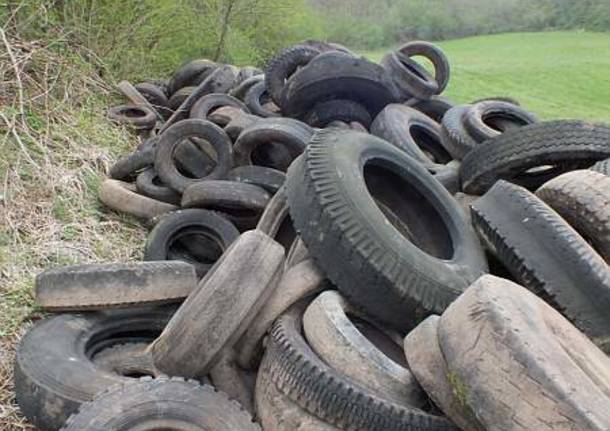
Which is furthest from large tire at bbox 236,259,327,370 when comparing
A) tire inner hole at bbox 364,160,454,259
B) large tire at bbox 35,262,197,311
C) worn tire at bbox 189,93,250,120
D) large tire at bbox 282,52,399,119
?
worn tire at bbox 189,93,250,120

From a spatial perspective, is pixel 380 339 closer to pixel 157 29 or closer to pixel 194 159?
pixel 194 159

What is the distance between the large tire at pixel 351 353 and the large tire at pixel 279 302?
101 millimetres

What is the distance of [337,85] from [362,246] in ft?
9.36

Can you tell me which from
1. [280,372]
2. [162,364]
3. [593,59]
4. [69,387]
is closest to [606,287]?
[280,372]

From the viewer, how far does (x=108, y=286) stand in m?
3.40

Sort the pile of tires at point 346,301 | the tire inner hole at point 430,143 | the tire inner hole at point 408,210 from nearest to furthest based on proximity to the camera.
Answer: the pile of tires at point 346,301, the tire inner hole at point 408,210, the tire inner hole at point 430,143

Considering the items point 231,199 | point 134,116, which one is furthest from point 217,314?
point 134,116

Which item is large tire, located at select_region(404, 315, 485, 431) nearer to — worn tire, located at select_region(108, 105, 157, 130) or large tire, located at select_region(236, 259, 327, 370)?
large tire, located at select_region(236, 259, 327, 370)

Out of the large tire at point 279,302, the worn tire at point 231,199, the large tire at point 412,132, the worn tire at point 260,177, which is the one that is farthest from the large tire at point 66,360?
the large tire at point 412,132

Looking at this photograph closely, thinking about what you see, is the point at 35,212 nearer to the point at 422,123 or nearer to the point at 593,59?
the point at 422,123

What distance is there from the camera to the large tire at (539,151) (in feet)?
14.3

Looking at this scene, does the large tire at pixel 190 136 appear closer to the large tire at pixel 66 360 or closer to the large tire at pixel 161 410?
the large tire at pixel 66 360

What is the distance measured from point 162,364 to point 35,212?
7.23ft

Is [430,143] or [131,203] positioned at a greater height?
[430,143]
